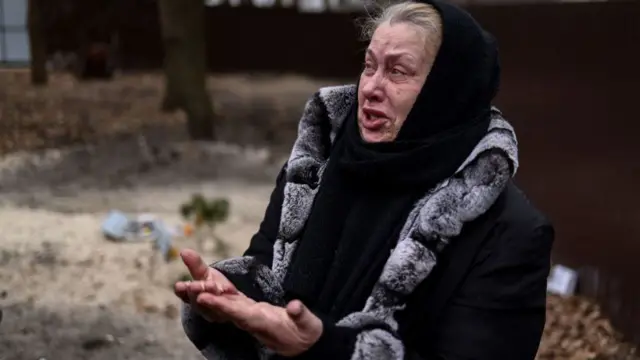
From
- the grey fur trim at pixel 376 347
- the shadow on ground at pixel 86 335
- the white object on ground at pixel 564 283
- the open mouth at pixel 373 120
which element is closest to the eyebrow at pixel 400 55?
the open mouth at pixel 373 120

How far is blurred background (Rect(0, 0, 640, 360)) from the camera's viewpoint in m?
5.23

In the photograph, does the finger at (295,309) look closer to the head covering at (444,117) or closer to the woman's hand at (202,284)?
the woman's hand at (202,284)

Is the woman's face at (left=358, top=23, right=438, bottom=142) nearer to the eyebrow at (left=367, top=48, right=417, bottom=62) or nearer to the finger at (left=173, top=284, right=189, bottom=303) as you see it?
the eyebrow at (left=367, top=48, right=417, bottom=62)

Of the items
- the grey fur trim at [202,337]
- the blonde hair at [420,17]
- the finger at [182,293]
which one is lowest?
the grey fur trim at [202,337]

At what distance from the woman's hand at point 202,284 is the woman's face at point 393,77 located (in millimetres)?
437

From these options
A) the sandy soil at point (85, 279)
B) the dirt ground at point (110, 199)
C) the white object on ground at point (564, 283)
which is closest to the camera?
the sandy soil at point (85, 279)

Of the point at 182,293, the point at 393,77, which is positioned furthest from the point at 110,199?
the point at 393,77

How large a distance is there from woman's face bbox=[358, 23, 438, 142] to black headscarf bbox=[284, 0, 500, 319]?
0.02m

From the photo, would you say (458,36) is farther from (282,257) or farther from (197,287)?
(197,287)

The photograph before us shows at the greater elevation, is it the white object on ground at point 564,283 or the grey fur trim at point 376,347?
the grey fur trim at point 376,347

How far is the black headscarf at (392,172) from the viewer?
2.03 m

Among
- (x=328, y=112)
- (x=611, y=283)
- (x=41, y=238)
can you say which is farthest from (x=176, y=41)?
(x=328, y=112)

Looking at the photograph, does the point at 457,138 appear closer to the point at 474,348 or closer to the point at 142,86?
the point at 474,348

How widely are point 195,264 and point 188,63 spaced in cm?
1022
